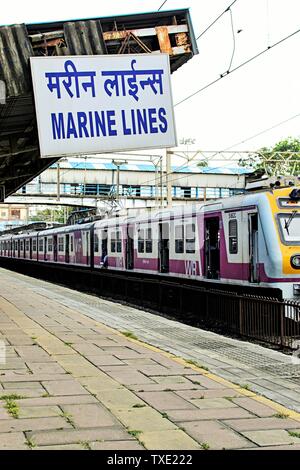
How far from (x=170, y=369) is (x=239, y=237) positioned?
6.07m

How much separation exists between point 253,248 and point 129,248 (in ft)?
29.8

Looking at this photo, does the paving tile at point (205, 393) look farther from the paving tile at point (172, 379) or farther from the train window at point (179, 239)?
the train window at point (179, 239)

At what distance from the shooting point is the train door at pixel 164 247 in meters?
17.4

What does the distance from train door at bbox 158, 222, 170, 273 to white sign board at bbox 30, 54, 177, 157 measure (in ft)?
Result: 30.6

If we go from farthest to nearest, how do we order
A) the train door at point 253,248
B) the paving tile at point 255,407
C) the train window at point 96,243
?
the train window at point 96,243 < the train door at point 253,248 < the paving tile at point 255,407

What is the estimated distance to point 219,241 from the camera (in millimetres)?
13734

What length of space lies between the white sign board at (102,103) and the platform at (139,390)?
268 centimetres

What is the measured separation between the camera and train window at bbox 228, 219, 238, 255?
42.3 feet

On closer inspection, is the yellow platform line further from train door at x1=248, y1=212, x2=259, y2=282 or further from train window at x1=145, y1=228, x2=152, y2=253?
train window at x1=145, y1=228, x2=152, y2=253

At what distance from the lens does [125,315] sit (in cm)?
1270

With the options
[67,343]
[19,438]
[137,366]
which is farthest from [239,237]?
[19,438]

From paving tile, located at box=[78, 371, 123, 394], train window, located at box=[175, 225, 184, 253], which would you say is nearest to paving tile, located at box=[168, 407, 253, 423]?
paving tile, located at box=[78, 371, 123, 394]

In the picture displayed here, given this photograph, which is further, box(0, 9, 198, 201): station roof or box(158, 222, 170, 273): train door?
box(158, 222, 170, 273): train door

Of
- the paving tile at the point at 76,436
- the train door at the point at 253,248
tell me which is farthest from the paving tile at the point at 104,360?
the train door at the point at 253,248
